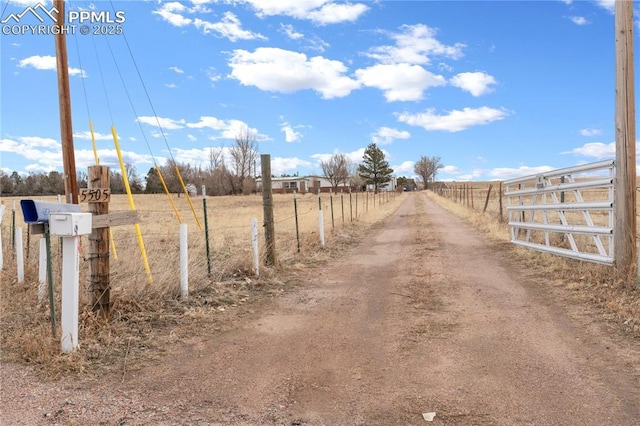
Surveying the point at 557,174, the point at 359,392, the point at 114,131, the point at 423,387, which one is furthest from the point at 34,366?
the point at 557,174

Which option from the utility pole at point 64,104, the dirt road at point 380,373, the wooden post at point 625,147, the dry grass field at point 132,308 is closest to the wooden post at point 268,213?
the dry grass field at point 132,308

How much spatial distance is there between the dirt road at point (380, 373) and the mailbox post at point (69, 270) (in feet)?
1.62

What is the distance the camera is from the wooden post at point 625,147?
6.72m

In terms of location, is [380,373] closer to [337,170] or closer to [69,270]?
[69,270]

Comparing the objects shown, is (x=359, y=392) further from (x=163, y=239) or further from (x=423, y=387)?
(x=163, y=239)

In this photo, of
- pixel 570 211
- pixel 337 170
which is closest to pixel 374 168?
pixel 337 170

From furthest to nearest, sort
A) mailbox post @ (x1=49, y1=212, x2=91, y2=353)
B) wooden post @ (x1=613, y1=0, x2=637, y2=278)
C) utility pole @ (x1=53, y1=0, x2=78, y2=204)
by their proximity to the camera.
Answer: utility pole @ (x1=53, y1=0, x2=78, y2=204)
wooden post @ (x1=613, y1=0, x2=637, y2=278)
mailbox post @ (x1=49, y1=212, x2=91, y2=353)

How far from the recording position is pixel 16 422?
3.16 meters

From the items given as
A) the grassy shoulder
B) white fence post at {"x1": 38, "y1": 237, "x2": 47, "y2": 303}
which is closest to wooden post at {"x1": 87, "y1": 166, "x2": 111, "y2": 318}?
white fence post at {"x1": 38, "y1": 237, "x2": 47, "y2": 303}

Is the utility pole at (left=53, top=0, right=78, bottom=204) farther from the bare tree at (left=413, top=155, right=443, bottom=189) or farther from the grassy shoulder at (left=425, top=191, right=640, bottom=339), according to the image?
the bare tree at (left=413, top=155, right=443, bottom=189)

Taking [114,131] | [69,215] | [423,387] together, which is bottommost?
[423,387]

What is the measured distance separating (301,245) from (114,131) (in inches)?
194

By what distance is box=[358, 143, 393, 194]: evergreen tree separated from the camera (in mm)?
101000

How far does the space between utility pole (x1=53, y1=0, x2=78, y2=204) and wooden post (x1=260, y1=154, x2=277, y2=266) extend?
12.8 ft
